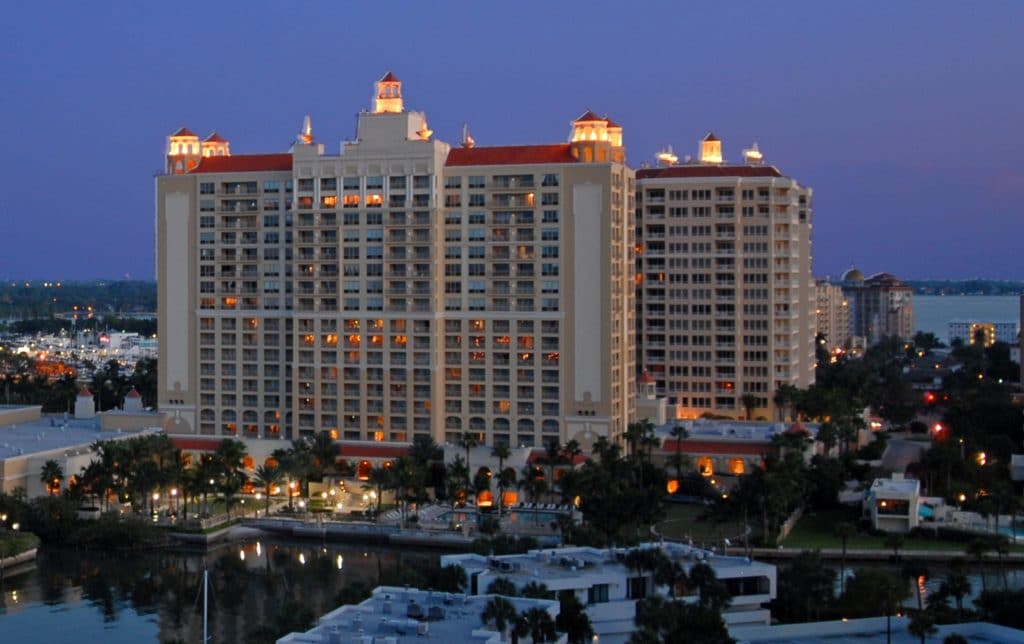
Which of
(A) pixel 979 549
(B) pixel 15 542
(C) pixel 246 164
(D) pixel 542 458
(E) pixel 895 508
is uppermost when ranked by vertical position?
(C) pixel 246 164

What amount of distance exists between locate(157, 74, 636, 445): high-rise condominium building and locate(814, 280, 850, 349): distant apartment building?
88293 millimetres

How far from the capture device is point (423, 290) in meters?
A: 80.6

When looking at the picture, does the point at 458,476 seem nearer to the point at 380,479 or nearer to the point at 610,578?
the point at 380,479

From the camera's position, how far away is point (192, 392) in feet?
280

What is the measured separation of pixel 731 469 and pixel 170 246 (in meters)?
35.0

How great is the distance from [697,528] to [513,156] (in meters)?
23.9

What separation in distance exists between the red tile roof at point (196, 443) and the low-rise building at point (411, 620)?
39.3 m

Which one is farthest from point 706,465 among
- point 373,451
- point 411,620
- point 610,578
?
point 411,620

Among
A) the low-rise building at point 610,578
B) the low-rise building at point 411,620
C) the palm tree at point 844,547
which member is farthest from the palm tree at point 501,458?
the low-rise building at point 411,620

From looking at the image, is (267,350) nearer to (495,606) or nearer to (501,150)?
(501,150)

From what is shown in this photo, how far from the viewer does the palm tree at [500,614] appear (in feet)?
128

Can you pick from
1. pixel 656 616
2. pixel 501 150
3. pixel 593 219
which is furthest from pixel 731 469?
pixel 656 616

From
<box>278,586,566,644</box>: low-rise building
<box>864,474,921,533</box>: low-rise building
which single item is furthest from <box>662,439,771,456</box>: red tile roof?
<box>278,586,566,644</box>: low-rise building

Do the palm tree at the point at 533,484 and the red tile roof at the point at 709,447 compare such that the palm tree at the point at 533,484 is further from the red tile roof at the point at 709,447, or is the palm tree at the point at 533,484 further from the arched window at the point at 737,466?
the arched window at the point at 737,466
